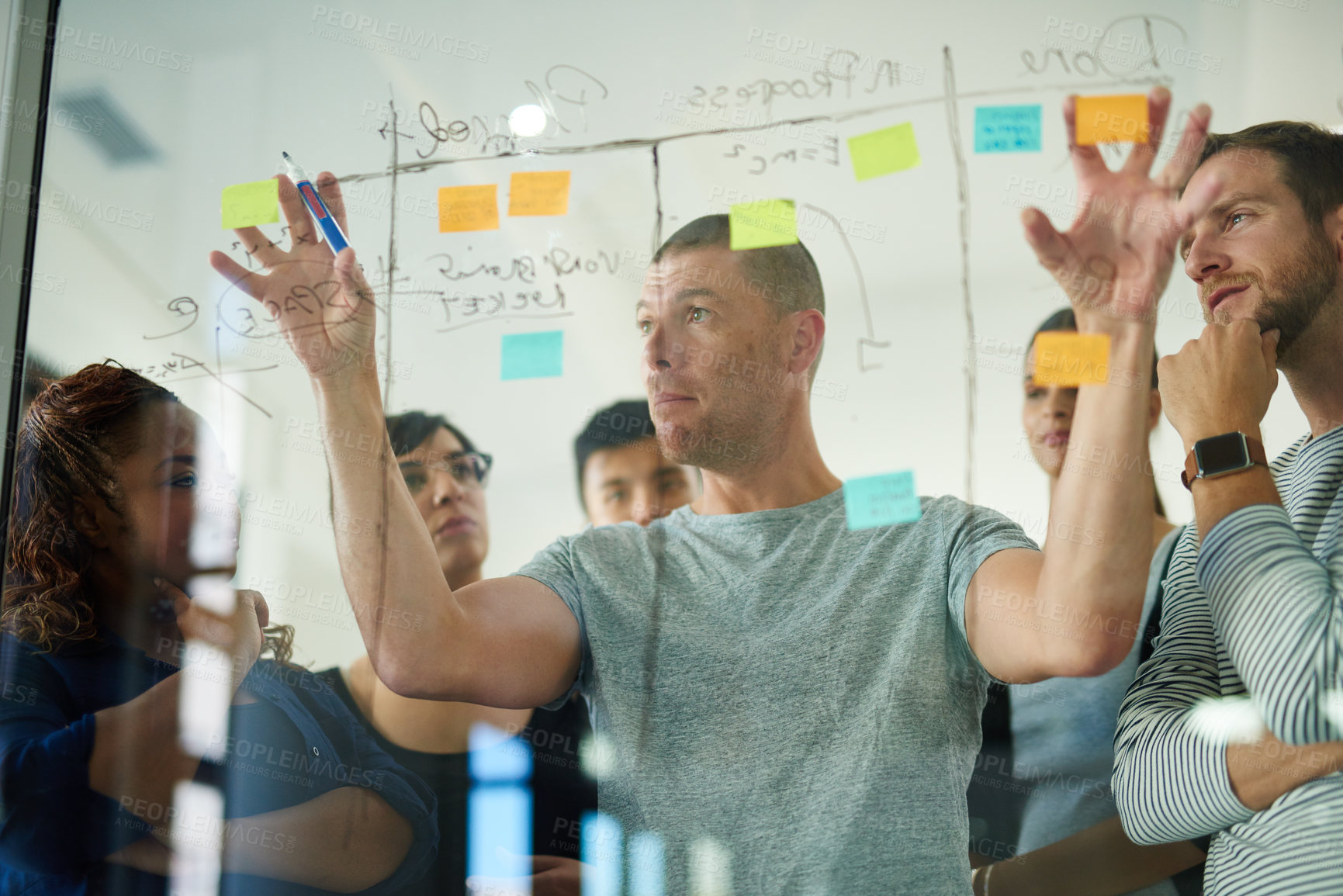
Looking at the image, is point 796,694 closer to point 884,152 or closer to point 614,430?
point 614,430

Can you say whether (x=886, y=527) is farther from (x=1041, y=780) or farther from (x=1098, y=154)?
(x=1098, y=154)

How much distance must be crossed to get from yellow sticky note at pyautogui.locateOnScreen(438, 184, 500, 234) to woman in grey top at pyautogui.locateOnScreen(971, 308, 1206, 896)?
31.9 inches

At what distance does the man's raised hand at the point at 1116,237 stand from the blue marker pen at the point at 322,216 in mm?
841

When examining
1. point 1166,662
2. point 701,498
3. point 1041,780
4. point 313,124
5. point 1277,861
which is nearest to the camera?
point 1277,861

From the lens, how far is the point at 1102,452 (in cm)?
90


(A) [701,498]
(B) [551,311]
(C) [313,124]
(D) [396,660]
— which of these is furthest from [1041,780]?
(C) [313,124]

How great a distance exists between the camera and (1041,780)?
45.4 inches

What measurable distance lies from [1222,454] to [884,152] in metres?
0.60

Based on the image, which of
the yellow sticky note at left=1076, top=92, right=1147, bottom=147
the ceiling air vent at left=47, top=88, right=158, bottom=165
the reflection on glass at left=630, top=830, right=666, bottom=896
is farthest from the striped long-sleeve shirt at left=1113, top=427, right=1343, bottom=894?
the ceiling air vent at left=47, top=88, right=158, bottom=165

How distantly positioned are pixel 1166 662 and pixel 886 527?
0.35 metres

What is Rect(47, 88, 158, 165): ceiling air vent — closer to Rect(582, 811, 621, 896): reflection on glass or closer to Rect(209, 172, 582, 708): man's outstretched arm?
Rect(209, 172, 582, 708): man's outstretched arm

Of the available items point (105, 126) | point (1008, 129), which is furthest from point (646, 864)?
point (105, 126)

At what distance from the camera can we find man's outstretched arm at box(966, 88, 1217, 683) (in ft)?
2.90

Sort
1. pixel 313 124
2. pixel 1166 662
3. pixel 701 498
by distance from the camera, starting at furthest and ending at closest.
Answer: pixel 313 124
pixel 701 498
pixel 1166 662
